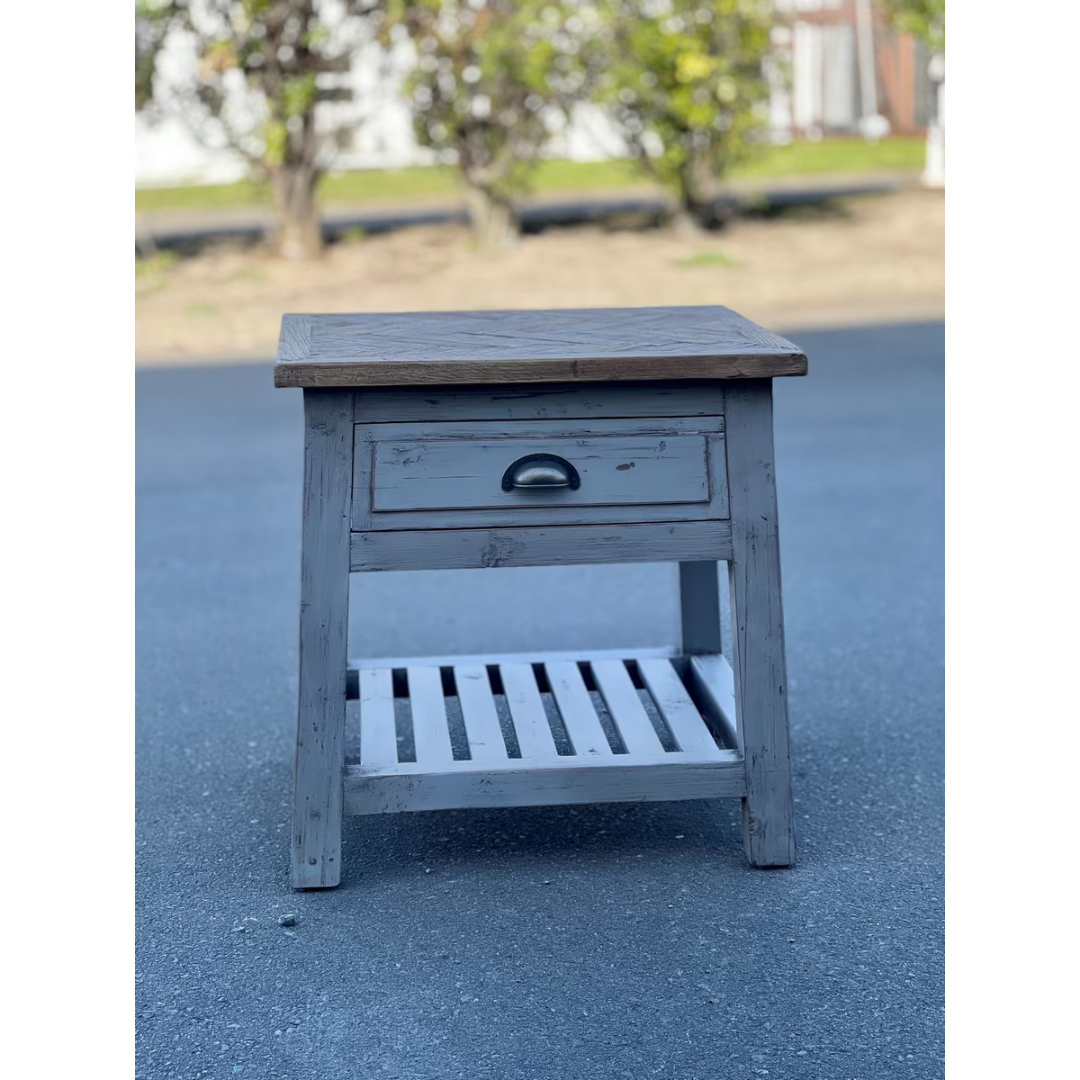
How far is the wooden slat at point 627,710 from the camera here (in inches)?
117

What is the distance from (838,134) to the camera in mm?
26406

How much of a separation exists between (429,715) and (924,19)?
1157 cm

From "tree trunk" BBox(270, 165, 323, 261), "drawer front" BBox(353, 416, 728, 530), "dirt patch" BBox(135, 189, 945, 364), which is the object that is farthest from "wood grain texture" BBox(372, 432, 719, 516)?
"tree trunk" BBox(270, 165, 323, 261)

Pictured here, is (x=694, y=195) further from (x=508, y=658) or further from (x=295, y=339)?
(x=295, y=339)

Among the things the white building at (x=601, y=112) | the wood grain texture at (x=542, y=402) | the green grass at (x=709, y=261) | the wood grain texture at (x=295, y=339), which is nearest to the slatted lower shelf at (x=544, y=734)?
the wood grain texture at (x=542, y=402)

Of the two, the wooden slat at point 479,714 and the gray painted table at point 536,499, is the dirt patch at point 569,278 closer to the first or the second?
the wooden slat at point 479,714

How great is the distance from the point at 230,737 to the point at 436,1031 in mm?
1432

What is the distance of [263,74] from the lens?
459 inches

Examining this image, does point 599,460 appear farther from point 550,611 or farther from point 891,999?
point 550,611

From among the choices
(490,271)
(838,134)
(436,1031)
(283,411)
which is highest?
(838,134)

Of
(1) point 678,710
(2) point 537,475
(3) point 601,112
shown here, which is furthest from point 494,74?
(2) point 537,475

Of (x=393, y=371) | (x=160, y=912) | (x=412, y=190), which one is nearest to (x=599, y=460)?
(x=393, y=371)

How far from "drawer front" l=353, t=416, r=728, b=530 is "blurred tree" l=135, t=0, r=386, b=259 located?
375 inches

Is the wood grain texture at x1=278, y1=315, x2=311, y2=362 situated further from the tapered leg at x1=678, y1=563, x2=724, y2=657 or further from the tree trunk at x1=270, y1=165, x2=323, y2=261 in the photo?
the tree trunk at x1=270, y1=165, x2=323, y2=261
